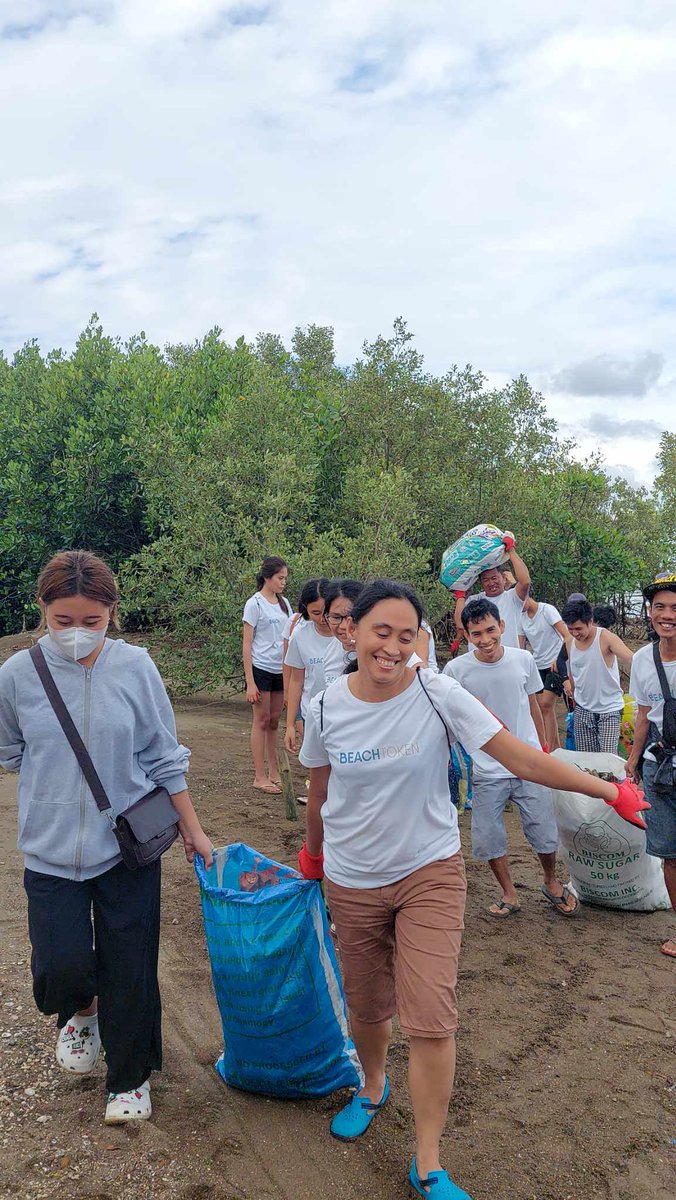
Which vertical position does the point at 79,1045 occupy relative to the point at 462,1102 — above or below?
above

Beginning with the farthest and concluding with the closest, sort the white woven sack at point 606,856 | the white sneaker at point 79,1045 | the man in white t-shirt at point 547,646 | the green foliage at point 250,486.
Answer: the green foliage at point 250,486 < the man in white t-shirt at point 547,646 < the white woven sack at point 606,856 < the white sneaker at point 79,1045

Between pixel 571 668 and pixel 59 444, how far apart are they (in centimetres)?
891

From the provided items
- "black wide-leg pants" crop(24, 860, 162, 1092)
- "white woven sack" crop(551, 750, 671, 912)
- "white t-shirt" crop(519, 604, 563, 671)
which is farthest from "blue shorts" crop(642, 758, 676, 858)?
"white t-shirt" crop(519, 604, 563, 671)

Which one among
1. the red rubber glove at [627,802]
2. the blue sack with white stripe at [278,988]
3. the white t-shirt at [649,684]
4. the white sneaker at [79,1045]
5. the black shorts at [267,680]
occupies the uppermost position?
the white t-shirt at [649,684]

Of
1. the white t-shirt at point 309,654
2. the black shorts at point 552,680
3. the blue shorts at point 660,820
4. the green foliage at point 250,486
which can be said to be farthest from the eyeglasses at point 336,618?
the green foliage at point 250,486

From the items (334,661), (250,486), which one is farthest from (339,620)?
(250,486)

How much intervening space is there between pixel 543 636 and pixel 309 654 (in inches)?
122

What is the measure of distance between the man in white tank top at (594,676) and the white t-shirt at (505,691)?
1.73 meters

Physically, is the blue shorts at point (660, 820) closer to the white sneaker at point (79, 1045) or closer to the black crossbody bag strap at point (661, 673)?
the black crossbody bag strap at point (661, 673)

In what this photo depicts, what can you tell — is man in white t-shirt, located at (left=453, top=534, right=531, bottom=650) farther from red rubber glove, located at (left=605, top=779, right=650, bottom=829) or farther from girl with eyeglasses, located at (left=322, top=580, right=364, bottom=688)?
red rubber glove, located at (left=605, top=779, right=650, bottom=829)

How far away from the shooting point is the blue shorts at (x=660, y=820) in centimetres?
417

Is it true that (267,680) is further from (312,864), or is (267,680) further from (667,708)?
(312,864)

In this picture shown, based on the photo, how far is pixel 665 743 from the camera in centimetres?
418

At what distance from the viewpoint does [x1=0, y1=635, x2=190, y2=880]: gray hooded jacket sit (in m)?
2.78
